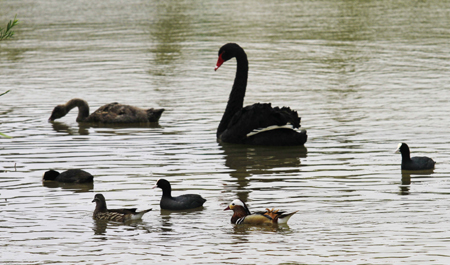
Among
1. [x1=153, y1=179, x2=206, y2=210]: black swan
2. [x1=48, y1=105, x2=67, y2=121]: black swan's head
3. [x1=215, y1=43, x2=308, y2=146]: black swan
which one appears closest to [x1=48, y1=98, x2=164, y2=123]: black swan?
[x1=48, y1=105, x2=67, y2=121]: black swan's head

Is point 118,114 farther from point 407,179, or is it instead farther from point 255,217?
point 255,217

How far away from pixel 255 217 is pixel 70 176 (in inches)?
139

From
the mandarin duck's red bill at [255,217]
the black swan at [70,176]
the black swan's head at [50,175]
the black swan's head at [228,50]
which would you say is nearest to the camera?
the mandarin duck's red bill at [255,217]

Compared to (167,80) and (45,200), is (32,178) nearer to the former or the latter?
(45,200)

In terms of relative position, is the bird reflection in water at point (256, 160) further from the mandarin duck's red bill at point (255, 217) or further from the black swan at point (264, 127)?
the mandarin duck's red bill at point (255, 217)

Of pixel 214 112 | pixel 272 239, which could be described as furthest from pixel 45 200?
pixel 214 112

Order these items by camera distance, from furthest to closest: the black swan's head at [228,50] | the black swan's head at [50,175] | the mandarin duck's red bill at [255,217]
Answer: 1. the black swan's head at [228,50]
2. the black swan's head at [50,175]
3. the mandarin duck's red bill at [255,217]

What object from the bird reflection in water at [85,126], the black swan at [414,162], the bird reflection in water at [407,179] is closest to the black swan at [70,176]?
the bird reflection in water at [407,179]

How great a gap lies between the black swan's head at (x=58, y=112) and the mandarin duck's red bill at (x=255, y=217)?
9.43 meters

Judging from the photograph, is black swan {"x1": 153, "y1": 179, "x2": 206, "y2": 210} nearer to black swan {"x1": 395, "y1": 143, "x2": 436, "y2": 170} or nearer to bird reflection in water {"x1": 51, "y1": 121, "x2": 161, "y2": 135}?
black swan {"x1": 395, "y1": 143, "x2": 436, "y2": 170}

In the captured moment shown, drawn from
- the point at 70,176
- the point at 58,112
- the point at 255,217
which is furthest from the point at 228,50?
the point at 255,217

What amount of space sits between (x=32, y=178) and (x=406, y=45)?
20892 millimetres

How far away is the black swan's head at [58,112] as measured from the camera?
18.1 metres

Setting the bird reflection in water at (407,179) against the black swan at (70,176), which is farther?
the black swan at (70,176)
